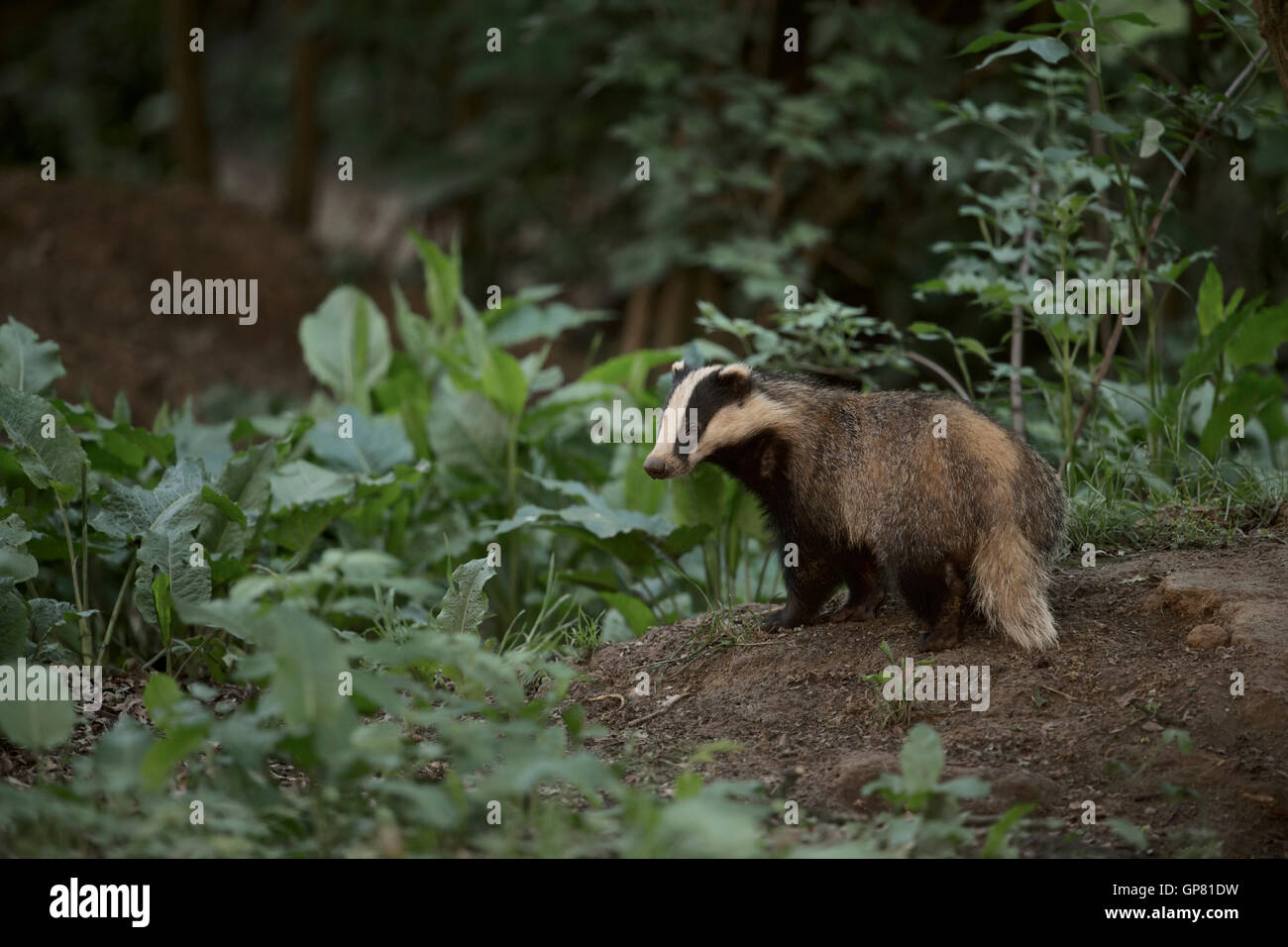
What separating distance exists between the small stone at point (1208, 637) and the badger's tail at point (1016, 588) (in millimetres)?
397

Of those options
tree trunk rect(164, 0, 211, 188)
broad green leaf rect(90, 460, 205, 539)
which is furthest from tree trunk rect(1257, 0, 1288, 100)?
tree trunk rect(164, 0, 211, 188)

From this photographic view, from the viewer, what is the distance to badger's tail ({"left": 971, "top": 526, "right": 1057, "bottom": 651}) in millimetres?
3791

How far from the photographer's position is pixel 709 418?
13.9 ft

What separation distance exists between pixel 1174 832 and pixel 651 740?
141 cm

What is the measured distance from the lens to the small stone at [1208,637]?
12.2 feet

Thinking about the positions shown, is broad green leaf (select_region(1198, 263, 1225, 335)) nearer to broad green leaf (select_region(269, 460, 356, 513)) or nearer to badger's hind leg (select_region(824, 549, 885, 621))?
badger's hind leg (select_region(824, 549, 885, 621))

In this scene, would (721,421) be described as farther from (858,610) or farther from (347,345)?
(347,345)

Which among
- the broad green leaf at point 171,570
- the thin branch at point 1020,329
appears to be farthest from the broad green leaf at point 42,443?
the thin branch at point 1020,329


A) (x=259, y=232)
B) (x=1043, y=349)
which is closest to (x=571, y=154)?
(x=259, y=232)

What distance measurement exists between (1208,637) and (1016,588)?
1.86ft

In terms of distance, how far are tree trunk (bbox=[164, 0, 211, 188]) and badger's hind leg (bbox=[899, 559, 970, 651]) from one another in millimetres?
8679

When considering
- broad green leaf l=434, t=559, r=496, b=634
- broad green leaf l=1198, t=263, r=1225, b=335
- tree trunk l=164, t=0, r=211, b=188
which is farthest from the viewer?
tree trunk l=164, t=0, r=211, b=188

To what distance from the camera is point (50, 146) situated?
39.6 ft

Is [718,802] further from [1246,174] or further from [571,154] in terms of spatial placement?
[571,154]
